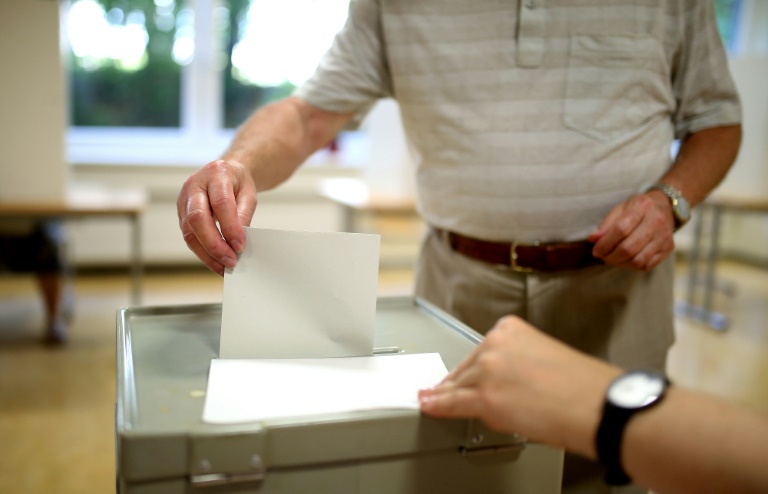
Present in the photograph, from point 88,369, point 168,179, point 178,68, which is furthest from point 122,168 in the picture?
point 88,369

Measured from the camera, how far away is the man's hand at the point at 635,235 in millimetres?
896

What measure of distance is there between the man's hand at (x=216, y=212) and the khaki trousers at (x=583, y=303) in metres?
0.40

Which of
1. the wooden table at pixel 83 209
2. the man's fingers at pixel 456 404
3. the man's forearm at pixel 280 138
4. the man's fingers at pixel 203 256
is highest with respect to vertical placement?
the man's forearm at pixel 280 138

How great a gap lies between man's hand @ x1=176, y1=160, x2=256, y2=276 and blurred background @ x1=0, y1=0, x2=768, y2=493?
66.9 inches

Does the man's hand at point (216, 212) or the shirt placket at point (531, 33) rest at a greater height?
the shirt placket at point (531, 33)

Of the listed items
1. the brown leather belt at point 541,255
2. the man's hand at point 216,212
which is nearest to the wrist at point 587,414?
the man's hand at point 216,212

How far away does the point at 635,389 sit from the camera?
493mm

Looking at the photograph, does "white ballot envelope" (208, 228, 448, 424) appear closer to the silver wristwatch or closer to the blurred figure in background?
the silver wristwatch

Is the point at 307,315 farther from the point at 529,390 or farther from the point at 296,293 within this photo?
the point at 529,390

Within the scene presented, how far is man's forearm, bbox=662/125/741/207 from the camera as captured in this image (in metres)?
1.02

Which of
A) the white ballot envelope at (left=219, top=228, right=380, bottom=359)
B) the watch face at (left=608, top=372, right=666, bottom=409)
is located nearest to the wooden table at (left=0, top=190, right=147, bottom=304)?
the white ballot envelope at (left=219, top=228, right=380, bottom=359)

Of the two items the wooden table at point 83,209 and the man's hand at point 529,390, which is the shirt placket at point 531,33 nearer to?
the man's hand at point 529,390

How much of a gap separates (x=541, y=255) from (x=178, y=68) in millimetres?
4042

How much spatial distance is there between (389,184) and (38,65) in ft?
5.63
